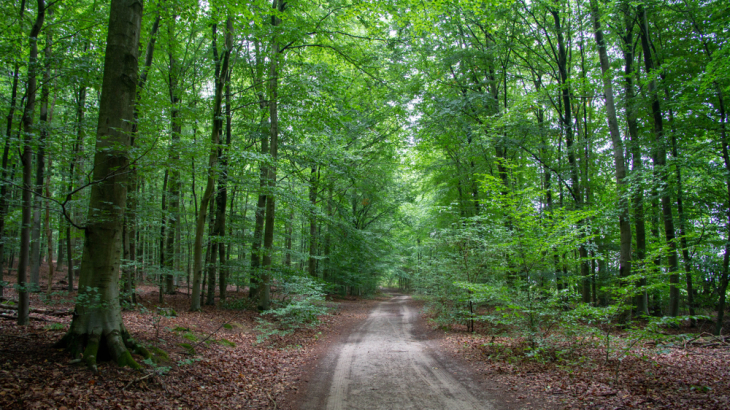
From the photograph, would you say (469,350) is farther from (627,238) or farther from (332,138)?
(332,138)

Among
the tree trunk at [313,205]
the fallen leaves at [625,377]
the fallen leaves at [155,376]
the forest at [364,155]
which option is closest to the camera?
the fallen leaves at [155,376]

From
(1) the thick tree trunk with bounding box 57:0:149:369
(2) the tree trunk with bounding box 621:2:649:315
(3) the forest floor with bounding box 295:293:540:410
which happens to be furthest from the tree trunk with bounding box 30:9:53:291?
(2) the tree trunk with bounding box 621:2:649:315

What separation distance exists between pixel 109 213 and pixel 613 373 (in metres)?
8.61

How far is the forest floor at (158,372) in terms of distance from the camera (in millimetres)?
3736

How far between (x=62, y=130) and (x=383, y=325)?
11539 millimetres

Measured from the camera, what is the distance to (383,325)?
13297 mm

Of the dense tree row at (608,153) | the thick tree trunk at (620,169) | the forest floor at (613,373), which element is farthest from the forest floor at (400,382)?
the thick tree trunk at (620,169)

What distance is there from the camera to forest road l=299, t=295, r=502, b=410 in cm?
504

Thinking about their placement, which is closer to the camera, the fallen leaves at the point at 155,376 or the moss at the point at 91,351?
the fallen leaves at the point at 155,376

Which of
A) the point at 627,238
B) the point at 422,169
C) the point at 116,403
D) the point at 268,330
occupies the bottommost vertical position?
the point at 268,330

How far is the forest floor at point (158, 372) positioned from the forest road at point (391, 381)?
60cm

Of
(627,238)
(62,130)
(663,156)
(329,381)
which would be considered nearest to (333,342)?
(329,381)

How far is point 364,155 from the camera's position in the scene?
19.6 metres

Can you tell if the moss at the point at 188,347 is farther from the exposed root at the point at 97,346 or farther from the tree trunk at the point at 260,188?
the tree trunk at the point at 260,188
